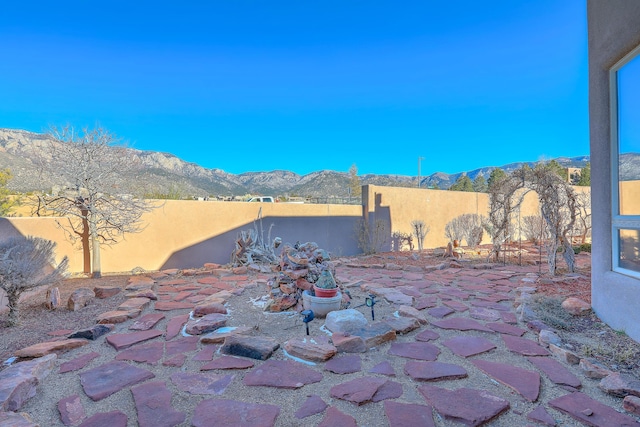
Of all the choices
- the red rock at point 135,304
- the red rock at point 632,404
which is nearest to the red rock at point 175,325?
the red rock at point 135,304

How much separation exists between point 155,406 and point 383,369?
1376 mm


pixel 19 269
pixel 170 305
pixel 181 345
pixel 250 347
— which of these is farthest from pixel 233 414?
pixel 19 269

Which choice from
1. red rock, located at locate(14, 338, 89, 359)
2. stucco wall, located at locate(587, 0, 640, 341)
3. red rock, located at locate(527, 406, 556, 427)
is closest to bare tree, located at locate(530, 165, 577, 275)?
stucco wall, located at locate(587, 0, 640, 341)

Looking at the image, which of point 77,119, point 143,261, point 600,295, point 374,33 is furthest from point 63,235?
point 374,33

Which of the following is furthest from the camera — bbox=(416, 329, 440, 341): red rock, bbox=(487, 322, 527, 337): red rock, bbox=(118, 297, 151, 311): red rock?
bbox=(118, 297, 151, 311): red rock

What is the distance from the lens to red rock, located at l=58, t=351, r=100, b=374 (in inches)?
82.6

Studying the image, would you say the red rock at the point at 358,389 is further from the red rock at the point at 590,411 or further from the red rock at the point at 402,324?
the red rock at the point at 590,411

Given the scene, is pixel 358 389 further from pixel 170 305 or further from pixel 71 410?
pixel 170 305

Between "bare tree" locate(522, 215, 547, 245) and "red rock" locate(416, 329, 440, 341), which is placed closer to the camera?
"red rock" locate(416, 329, 440, 341)

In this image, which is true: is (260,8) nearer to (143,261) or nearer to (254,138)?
(143,261)

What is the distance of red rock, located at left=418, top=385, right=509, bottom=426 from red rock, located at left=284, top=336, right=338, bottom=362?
0.66m

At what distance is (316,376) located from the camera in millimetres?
1989

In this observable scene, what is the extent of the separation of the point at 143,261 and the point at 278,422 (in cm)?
599

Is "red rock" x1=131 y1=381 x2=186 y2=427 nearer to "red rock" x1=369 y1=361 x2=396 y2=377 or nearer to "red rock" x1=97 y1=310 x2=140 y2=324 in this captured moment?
"red rock" x1=369 y1=361 x2=396 y2=377
